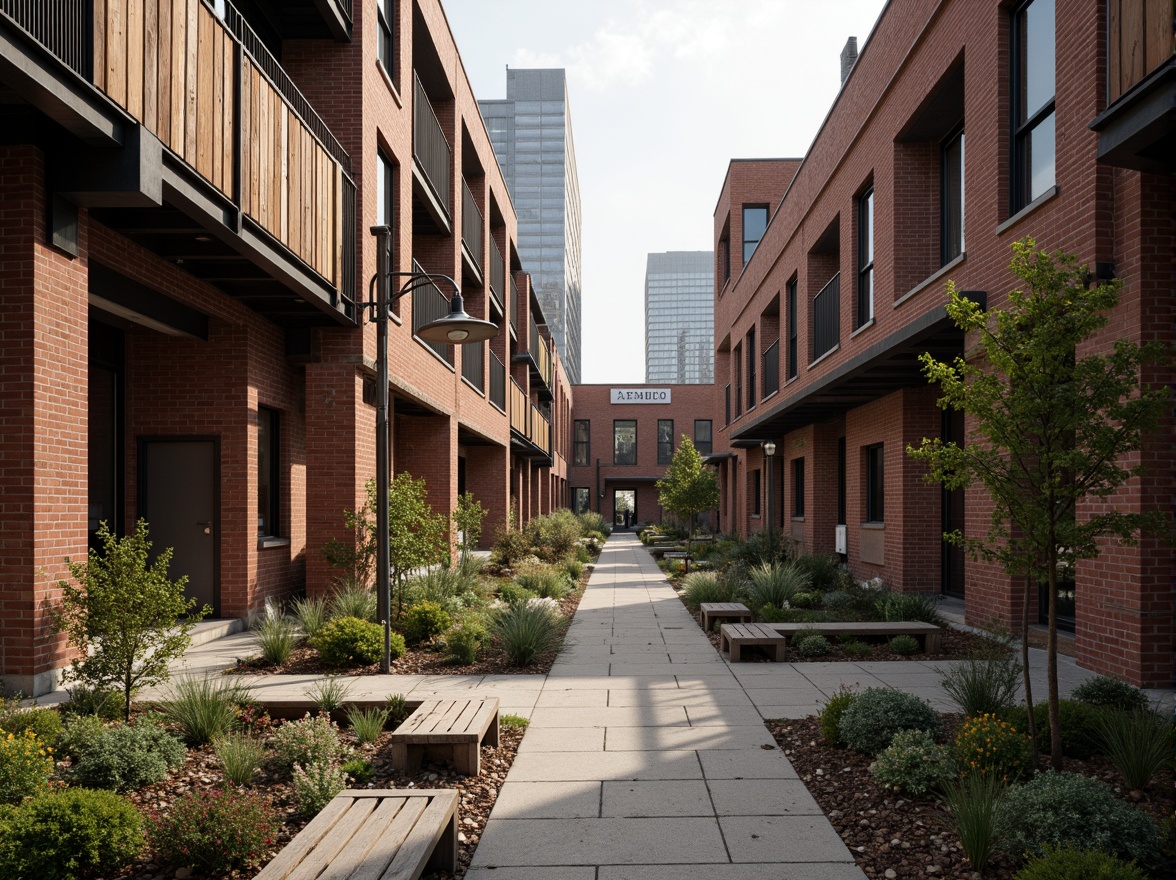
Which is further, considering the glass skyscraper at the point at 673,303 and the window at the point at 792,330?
the glass skyscraper at the point at 673,303

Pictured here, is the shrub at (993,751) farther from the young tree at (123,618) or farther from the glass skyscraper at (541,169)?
the glass skyscraper at (541,169)

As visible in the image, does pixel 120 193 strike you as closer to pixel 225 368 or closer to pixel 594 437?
pixel 225 368

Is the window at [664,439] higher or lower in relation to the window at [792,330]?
lower

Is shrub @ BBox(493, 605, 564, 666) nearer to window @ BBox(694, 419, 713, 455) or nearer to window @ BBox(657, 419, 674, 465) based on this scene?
window @ BBox(657, 419, 674, 465)

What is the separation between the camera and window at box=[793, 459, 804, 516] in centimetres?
2226

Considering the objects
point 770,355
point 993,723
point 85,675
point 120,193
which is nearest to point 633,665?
point 993,723

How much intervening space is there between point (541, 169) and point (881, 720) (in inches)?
4343

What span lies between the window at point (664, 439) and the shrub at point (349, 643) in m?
42.4

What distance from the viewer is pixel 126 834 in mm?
3766

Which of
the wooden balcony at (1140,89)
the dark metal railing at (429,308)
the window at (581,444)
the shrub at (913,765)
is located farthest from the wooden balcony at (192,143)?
the window at (581,444)

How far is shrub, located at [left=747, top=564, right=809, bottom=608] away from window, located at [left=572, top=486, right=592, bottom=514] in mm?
38585

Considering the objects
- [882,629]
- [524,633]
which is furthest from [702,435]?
[524,633]

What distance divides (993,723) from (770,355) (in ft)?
63.8

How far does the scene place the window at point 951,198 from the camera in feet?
40.9
